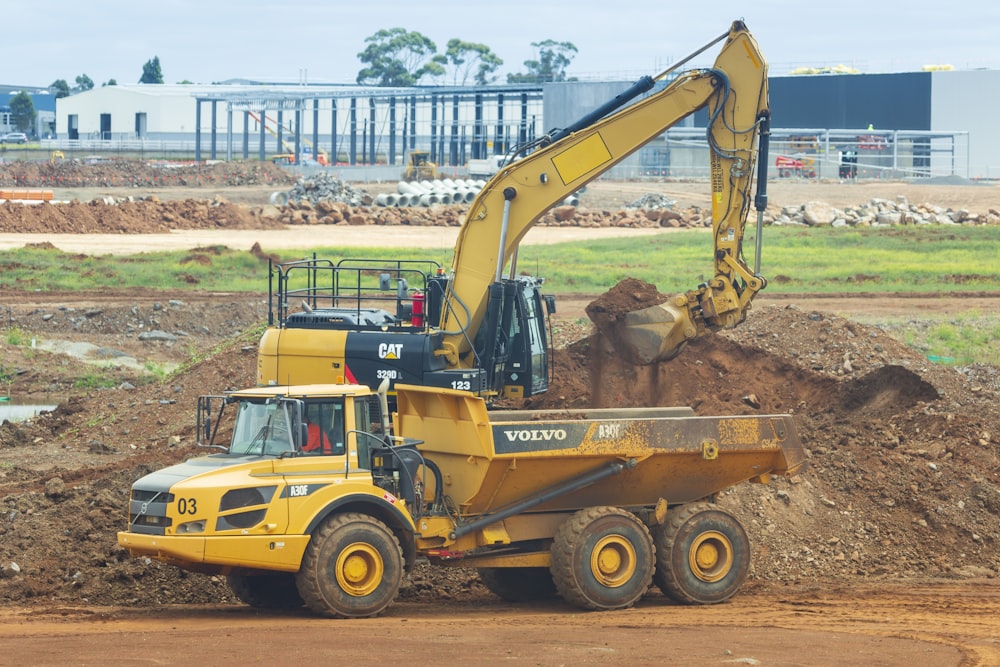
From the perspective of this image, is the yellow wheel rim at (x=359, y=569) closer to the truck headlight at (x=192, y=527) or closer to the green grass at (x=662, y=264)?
the truck headlight at (x=192, y=527)

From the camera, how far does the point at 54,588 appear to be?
1405cm

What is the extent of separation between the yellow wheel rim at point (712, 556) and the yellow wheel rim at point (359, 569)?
3.30 m

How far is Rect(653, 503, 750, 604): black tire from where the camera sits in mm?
13992

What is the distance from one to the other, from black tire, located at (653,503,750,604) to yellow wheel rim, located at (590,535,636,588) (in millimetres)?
488

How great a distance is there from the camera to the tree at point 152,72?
589ft

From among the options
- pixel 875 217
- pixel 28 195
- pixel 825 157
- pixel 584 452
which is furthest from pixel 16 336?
pixel 825 157

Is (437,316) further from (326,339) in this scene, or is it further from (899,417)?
(899,417)

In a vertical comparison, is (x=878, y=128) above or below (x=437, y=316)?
above

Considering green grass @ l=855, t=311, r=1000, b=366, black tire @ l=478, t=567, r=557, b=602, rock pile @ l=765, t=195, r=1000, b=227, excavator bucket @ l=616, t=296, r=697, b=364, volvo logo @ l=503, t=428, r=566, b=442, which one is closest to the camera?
volvo logo @ l=503, t=428, r=566, b=442

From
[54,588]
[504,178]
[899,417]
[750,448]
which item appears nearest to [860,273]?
[899,417]

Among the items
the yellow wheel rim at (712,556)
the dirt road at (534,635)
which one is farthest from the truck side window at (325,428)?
the yellow wheel rim at (712,556)

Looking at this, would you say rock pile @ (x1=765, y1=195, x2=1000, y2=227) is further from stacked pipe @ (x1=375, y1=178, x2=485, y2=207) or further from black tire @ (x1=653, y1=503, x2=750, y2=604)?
black tire @ (x1=653, y1=503, x2=750, y2=604)

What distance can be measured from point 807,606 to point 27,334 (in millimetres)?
23337

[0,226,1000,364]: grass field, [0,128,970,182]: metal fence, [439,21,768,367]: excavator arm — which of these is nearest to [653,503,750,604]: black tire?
[439,21,768,367]: excavator arm
